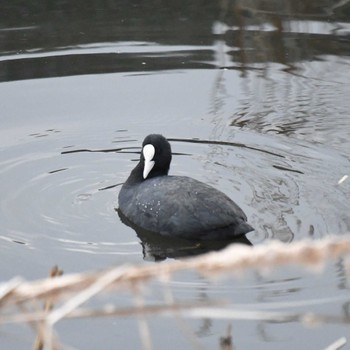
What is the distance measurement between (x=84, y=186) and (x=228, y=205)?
1.01 meters

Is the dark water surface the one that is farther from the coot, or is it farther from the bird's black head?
the bird's black head

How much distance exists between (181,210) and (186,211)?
0.03 m

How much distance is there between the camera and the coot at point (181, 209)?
4590 mm

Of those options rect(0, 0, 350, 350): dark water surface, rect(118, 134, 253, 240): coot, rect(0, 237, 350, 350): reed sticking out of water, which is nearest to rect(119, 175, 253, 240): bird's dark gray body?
rect(118, 134, 253, 240): coot

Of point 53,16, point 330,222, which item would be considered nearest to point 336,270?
point 330,222

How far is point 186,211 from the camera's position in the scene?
4660mm

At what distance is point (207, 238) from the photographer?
183 inches

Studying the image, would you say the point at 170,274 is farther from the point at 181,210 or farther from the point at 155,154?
the point at 155,154

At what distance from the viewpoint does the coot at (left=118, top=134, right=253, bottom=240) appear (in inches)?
181

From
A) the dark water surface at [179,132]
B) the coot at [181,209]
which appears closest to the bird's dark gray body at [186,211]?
the coot at [181,209]

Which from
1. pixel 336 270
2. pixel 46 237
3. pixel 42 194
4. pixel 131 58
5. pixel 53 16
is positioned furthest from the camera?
pixel 53 16

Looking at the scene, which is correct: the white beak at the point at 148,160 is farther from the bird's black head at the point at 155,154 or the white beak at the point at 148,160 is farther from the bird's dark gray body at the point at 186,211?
the bird's dark gray body at the point at 186,211

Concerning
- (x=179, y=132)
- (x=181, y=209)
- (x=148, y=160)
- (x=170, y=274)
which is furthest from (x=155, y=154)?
(x=170, y=274)

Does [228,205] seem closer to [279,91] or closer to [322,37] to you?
[279,91]
